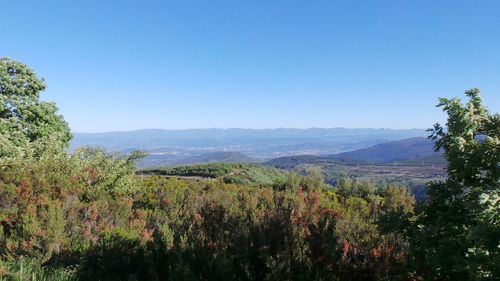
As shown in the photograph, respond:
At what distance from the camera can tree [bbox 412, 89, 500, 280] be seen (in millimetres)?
2371

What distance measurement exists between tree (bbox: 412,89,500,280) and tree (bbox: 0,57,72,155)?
48.3 feet

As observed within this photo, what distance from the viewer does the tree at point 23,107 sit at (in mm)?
Result: 13656

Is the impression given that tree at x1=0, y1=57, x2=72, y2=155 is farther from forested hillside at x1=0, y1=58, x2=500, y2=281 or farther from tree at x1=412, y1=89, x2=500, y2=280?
tree at x1=412, y1=89, x2=500, y2=280

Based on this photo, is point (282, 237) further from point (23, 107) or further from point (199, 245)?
point (23, 107)

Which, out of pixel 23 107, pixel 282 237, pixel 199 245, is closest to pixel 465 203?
pixel 282 237

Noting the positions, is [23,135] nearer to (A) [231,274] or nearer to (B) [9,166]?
(B) [9,166]

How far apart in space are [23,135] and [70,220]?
36.5 feet

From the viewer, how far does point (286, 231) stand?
14.2 ft

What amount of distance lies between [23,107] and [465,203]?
1812cm

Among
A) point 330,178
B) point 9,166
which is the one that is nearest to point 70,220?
point 9,166

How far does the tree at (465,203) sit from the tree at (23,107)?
14.7m

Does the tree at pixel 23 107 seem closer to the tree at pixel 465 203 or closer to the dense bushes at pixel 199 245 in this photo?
the dense bushes at pixel 199 245

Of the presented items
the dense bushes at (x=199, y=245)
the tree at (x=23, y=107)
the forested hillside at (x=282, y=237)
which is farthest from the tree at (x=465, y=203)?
the tree at (x=23, y=107)

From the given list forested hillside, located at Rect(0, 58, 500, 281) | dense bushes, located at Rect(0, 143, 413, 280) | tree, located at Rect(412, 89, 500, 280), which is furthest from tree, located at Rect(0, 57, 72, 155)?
tree, located at Rect(412, 89, 500, 280)
